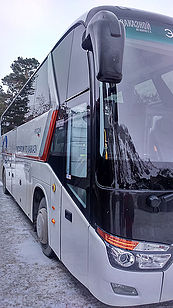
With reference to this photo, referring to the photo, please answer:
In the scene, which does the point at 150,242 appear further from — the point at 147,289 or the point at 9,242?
the point at 9,242

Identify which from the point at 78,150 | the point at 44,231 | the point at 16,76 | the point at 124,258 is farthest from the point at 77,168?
the point at 16,76

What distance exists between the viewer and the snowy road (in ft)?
9.14

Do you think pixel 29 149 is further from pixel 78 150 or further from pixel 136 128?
pixel 136 128

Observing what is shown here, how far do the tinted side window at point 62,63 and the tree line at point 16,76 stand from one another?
92.0ft

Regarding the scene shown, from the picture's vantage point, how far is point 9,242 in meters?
4.59

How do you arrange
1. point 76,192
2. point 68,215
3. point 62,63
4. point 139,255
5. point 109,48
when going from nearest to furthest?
point 109,48
point 139,255
point 76,192
point 68,215
point 62,63

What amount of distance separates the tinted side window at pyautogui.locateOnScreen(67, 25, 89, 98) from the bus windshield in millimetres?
453

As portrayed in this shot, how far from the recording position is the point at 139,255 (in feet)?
6.95

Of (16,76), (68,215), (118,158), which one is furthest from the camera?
(16,76)

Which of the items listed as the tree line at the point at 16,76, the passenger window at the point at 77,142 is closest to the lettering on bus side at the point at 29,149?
the passenger window at the point at 77,142

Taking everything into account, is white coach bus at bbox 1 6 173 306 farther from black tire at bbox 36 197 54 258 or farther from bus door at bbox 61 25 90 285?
black tire at bbox 36 197 54 258

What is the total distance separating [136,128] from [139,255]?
1132mm

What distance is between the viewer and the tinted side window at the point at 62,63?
3.37 meters

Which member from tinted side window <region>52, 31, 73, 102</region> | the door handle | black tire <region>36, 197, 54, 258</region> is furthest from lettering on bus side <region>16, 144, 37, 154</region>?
the door handle
